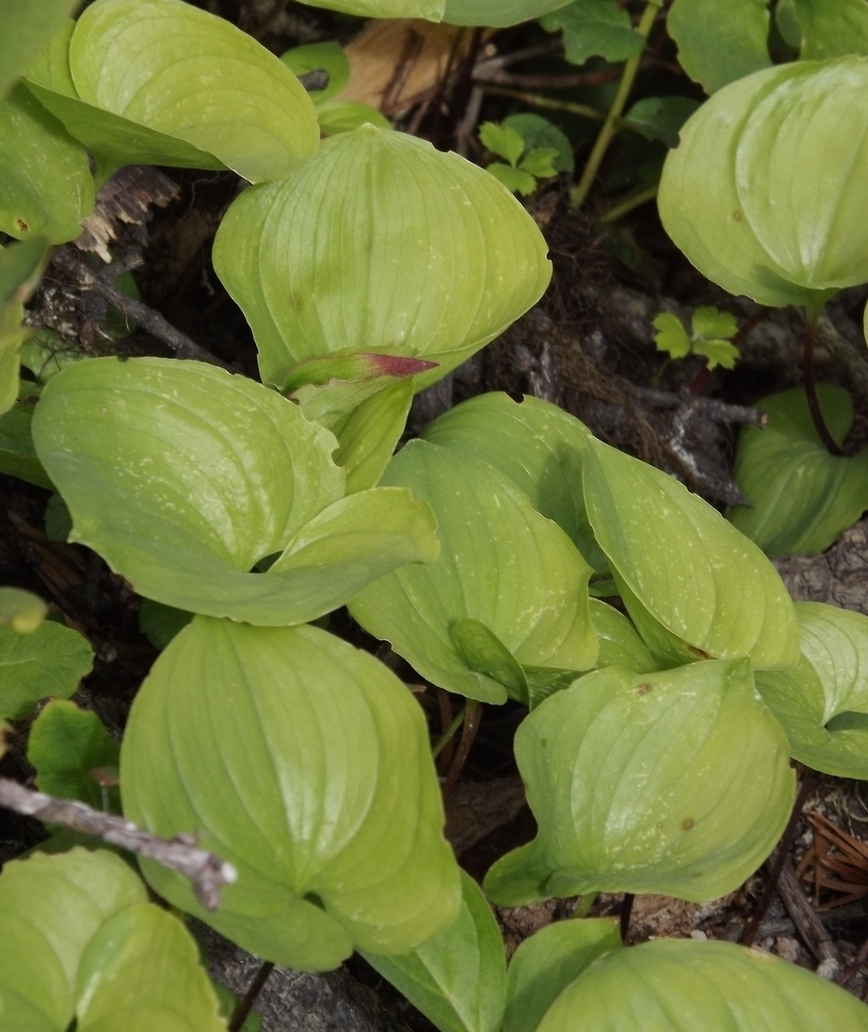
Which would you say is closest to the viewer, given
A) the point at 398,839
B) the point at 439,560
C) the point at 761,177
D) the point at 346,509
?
the point at 398,839

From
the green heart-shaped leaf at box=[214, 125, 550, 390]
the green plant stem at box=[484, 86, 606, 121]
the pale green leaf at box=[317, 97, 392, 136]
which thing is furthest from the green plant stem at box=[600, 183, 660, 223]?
the green heart-shaped leaf at box=[214, 125, 550, 390]

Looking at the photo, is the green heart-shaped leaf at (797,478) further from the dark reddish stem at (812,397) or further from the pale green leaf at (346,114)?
the pale green leaf at (346,114)

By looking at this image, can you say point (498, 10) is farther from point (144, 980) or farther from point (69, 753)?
point (144, 980)

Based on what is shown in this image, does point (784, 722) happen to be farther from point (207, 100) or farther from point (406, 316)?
point (207, 100)

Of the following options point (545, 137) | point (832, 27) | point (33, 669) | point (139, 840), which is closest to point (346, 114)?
point (545, 137)

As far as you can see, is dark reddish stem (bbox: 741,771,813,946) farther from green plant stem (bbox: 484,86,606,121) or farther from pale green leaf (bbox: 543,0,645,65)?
green plant stem (bbox: 484,86,606,121)

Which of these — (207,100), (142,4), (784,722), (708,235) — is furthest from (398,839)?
(708,235)
